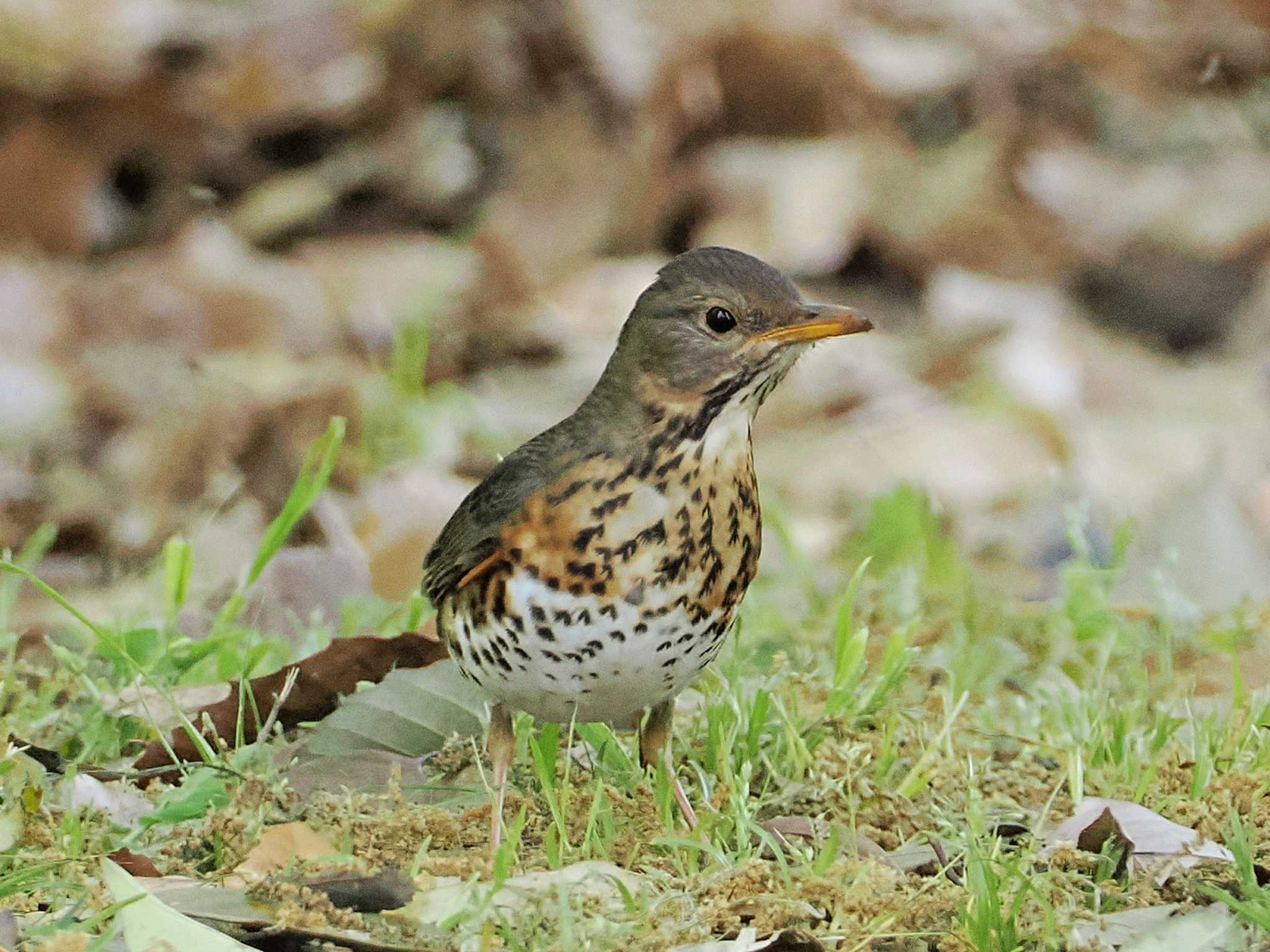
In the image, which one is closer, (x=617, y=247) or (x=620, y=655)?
(x=620, y=655)

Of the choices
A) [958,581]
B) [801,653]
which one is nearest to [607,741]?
[801,653]

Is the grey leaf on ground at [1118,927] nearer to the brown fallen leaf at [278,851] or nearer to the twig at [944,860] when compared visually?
the twig at [944,860]

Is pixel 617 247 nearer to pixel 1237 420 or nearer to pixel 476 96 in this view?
pixel 476 96

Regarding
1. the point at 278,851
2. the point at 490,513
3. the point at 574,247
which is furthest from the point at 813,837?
the point at 574,247

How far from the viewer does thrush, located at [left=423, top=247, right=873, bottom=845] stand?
11.3 feet

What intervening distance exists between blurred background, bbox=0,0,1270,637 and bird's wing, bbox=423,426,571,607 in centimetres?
240

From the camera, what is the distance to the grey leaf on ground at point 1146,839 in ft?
11.1

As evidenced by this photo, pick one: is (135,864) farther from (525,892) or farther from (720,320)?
(720,320)

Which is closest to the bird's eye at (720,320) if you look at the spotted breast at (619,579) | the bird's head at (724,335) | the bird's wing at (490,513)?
the bird's head at (724,335)

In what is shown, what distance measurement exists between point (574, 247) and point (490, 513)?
5294mm

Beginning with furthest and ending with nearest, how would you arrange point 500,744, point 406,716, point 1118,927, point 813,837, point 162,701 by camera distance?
1. point 162,701
2. point 406,716
3. point 500,744
4. point 813,837
5. point 1118,927

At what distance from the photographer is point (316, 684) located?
402cm

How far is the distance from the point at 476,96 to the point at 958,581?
485 centimetres

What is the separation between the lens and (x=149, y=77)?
347 inches
